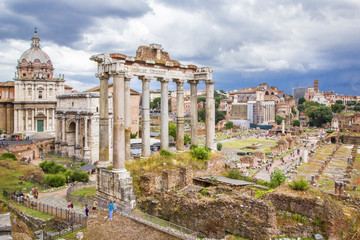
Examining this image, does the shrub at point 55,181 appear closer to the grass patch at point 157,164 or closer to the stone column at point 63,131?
the grass patch at point 157,164

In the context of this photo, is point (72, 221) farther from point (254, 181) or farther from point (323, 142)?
point (323, 142)

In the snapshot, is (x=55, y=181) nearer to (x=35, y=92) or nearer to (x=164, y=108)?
(x=164, y=108)

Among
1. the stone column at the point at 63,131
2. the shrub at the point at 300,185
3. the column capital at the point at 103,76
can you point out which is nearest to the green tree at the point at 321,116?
the stone column at the point at 63,131

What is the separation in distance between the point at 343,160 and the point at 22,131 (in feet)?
162

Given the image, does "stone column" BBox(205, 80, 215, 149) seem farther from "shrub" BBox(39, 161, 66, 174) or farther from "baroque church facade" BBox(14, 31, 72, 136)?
"baroque church facade" BBox(14, 31, 72, 136)

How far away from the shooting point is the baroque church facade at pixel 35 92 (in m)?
45.2

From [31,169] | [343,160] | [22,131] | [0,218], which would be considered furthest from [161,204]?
[22,131]

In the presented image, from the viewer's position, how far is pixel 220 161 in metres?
17.7

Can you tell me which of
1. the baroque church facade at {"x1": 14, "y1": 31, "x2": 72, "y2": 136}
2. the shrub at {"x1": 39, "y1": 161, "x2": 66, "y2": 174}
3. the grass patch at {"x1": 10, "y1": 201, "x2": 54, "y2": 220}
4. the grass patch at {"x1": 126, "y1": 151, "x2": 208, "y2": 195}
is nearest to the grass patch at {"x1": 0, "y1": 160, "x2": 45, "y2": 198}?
the shrub at {"x1": 39, "y1": 161, "x2": 66, "y2": 174}

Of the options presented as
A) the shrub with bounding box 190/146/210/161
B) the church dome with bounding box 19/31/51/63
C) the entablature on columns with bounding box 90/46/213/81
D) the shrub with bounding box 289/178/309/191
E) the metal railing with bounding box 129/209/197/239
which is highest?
the church dome with bounding box 19/31/51/63

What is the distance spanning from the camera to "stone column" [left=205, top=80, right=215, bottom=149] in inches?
720

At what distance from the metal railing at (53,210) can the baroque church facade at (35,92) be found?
30.5 m

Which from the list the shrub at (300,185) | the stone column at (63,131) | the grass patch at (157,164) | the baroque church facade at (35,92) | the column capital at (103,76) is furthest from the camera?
the baroque church facade at (35,92)

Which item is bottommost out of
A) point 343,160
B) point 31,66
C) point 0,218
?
point 343,160
